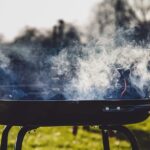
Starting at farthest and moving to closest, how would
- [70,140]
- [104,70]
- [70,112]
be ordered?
[70,140] < [104,70] < [70,112]

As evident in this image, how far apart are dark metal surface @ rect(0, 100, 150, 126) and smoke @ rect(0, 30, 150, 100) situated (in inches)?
14.3

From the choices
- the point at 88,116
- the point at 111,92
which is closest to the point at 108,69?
the point at 111,92

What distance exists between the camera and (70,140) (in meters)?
5.95

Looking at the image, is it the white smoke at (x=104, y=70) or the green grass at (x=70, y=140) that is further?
the green grass at (x=70, y=140)

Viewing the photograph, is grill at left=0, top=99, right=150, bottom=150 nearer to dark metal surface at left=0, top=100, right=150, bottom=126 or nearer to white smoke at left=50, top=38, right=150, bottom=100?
dark metal surface at left=0, top=100, right=150, bottom=126

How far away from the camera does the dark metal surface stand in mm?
2953

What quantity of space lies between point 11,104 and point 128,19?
675 inches

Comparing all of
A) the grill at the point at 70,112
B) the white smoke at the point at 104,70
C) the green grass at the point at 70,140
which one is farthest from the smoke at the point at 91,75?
the green grass at the point at 70,140

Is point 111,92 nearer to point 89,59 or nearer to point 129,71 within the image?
point 129,71

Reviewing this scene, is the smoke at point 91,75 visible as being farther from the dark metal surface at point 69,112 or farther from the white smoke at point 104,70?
the dark metal surface at point 69,112

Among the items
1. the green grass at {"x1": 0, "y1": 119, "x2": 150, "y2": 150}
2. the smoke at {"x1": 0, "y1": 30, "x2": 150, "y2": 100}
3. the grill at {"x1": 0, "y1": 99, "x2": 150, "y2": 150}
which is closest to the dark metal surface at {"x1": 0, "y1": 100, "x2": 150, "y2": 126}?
the grill at {"x1": 0, "y1": 99, "x2": 150, "y2": 150}

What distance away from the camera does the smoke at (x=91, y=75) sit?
350 cm

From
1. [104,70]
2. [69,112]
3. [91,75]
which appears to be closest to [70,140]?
[91,75]

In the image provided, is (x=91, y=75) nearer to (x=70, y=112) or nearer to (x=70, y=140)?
(x=70, y=112)
